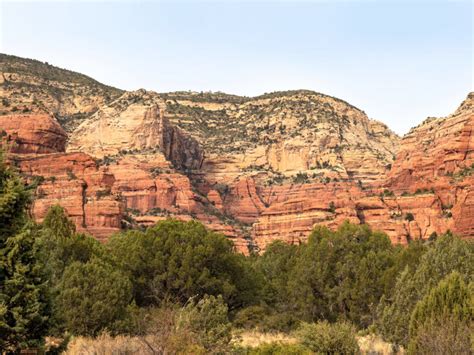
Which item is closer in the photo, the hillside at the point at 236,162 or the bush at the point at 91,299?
the bush at the point at 91,299

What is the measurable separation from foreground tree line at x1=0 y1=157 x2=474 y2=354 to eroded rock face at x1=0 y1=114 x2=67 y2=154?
40.5 metres

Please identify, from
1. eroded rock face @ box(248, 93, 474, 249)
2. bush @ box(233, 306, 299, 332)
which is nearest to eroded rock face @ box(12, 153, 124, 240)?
eroded rock face @ box(248, 93, 474, 249)

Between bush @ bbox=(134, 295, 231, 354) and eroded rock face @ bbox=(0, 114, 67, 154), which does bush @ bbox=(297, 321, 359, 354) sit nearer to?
bush @ bbox=(134, 295, 231, 354)

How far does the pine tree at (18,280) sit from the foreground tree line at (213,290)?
4cm

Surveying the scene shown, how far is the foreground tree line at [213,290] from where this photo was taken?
64.1ft

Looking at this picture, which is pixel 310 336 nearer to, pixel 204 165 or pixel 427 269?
pixel 427 269

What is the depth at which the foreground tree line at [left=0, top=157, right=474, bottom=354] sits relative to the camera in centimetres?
1955

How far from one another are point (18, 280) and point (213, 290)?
26.4 m

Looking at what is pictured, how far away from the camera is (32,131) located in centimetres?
9231

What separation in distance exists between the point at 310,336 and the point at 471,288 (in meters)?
5.89

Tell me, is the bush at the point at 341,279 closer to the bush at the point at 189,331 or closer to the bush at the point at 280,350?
the bush at the point at 189,331

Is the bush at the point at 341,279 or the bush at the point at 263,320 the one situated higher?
the bush at the point at 341,279

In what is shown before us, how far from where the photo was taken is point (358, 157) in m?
164

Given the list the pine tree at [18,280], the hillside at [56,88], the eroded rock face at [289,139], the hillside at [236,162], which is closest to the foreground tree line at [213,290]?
the pine tree at [18,280]
